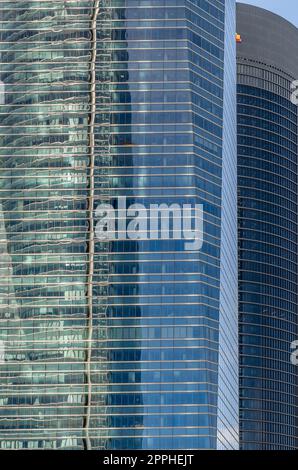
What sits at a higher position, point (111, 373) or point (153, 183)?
point (153, 183)

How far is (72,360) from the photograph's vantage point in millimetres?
198000

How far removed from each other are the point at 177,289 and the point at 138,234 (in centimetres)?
1044

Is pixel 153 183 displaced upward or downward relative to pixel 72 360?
upward

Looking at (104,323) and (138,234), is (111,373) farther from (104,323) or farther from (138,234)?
(138,234)
